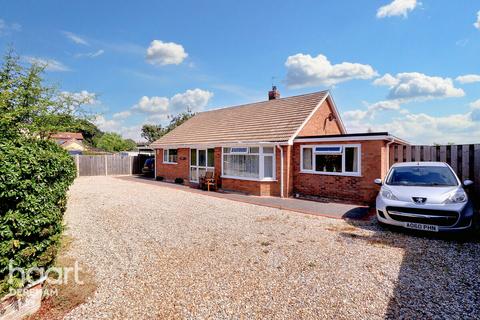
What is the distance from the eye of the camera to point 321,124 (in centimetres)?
1516

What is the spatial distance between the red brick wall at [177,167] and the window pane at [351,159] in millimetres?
10468

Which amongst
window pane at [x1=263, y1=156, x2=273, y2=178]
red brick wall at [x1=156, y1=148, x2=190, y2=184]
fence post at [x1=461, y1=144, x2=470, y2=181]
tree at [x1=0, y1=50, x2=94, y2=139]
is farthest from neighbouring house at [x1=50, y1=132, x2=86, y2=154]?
fence post at [x1=461, y1=144, x2=470, y2=181]

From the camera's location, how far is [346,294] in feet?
11.9

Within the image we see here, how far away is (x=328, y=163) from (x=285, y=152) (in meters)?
2.05

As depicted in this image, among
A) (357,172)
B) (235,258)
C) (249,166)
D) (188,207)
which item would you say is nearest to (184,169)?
(249,166)

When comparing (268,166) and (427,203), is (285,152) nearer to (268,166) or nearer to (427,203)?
(268,166)

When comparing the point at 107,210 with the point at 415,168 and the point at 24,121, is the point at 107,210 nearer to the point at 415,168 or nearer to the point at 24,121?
the point at 24,121

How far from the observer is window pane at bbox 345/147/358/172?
10.4 metres

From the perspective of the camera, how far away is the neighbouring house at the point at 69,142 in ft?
25.2

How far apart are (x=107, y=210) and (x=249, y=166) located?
687 cm

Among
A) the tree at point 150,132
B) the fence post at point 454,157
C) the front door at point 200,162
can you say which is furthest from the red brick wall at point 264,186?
the tree at point 150,132

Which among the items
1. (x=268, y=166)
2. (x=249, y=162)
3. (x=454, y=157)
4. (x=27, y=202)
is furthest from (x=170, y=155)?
(x=454, y=157)

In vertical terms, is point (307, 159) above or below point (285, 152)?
below

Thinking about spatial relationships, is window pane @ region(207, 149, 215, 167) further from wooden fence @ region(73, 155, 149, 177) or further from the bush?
→ wooden fence @ region(73, 155, 149, 177)
